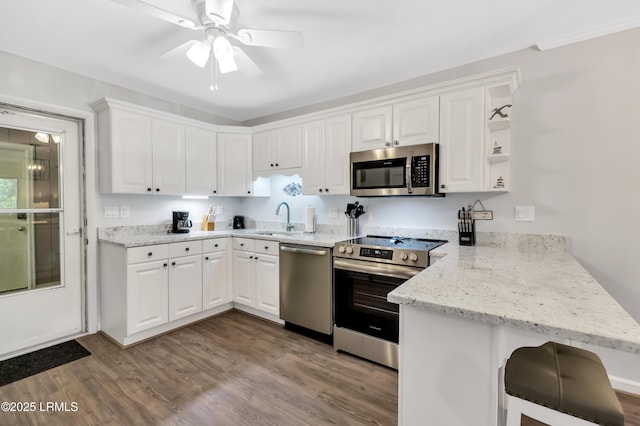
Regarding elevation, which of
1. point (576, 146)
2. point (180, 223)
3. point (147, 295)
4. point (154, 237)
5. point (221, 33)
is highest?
point (221, 33)

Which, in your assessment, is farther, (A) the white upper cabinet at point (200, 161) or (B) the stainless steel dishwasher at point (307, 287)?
(A) the white upper cabinet at point (200, 161)

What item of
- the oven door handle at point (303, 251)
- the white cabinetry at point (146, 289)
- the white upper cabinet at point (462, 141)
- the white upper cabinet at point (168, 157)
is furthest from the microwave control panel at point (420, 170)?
the white upper cabinet at point (168, 157)

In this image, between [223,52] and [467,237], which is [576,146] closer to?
[467,237]

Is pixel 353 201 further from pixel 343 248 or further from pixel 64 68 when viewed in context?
pixel 64 68

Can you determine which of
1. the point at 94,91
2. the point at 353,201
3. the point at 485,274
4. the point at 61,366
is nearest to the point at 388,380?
the point at 485,274

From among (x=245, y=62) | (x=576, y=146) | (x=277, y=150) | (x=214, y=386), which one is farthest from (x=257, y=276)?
(x=576, y=146)

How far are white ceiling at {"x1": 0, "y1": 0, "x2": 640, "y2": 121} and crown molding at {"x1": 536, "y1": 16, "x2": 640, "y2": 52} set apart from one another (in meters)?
0.04

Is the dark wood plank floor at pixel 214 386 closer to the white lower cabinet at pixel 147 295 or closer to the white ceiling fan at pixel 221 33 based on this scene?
Result: the white lower cabinet at pixel 147 295

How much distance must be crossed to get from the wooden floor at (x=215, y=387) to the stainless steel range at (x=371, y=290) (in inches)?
5.9

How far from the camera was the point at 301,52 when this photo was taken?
246 centimetres

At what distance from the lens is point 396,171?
103 inches

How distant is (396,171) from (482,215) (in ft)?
2.71

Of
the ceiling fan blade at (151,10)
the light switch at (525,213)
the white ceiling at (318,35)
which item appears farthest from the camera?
the light switch at (525,213)

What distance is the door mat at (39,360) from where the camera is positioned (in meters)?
2.23
